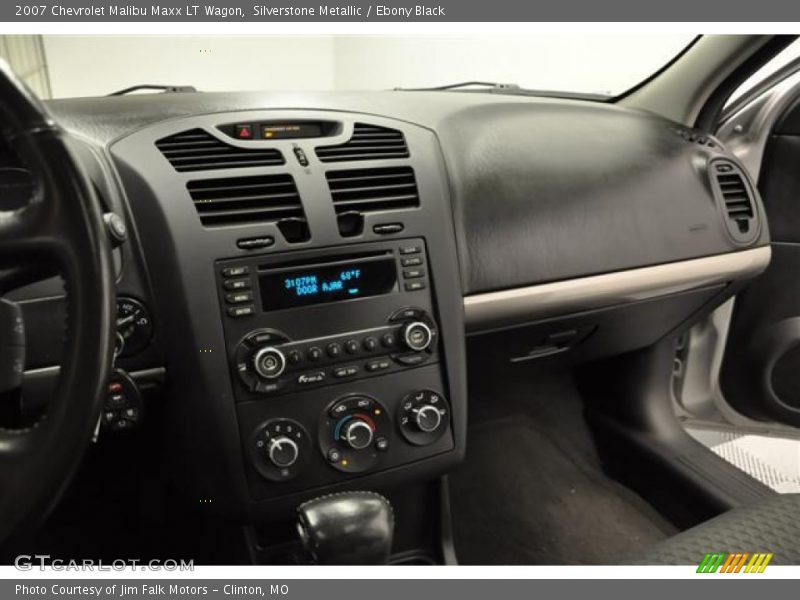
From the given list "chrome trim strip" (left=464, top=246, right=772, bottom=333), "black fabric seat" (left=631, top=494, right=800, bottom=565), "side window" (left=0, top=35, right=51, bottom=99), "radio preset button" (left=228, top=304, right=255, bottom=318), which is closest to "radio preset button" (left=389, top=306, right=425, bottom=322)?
"chrome trim strip" (left=464, top=246, right=772, bottom=333)

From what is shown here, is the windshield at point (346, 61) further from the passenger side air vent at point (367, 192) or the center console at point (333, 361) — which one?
the center console at point (333, 361)

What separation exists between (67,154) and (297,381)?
51 centimetres

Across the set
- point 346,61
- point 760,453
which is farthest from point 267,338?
point 346,61

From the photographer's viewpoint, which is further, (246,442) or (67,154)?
(246,442)

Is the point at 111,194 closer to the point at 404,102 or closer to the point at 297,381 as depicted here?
the point at 297,381

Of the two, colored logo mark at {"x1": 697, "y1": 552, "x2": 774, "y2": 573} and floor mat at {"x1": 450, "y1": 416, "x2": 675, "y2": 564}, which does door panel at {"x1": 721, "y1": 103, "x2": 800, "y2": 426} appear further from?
colored logo mark at {"x1": 697, "y1": 552, "x2": 774, "y2": 573}

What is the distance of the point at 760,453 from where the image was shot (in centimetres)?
170

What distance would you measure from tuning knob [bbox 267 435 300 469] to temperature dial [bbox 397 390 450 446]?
18 centimetres

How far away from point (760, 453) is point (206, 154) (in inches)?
59.7

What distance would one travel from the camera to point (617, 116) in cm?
145

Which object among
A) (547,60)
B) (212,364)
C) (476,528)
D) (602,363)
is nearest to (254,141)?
(212,364)

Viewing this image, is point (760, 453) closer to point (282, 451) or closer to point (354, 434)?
point (354, 434)

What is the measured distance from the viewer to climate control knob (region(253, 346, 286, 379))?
960 mm

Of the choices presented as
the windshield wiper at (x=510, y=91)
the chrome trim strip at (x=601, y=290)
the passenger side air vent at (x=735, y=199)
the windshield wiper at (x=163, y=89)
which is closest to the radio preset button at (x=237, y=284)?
the chrome trim strip at (x=601, y=290)
